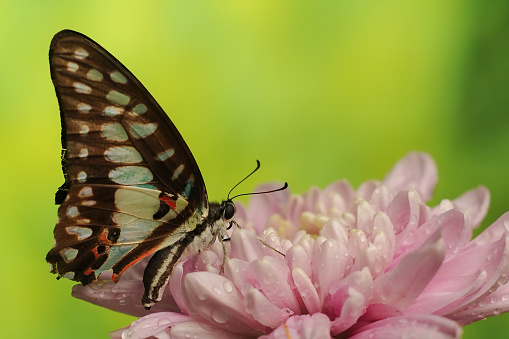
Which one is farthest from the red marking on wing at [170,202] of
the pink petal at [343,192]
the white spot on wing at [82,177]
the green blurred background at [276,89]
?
the green blurred background at [276,89]

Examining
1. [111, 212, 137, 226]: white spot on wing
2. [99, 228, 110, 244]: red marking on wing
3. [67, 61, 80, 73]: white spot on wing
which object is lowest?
[99, 228, 110, 244]: red marking on wing

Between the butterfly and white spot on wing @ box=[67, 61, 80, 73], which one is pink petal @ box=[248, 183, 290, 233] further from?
white spot on wing @ box=[67, 61, 80, 73]

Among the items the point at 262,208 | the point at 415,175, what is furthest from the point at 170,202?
the point at 415,175

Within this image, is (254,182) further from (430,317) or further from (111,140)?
(430,317)

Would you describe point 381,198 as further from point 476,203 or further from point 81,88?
point 81,88

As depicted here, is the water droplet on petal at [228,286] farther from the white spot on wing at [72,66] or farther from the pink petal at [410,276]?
the white spot on wing at [72,66]

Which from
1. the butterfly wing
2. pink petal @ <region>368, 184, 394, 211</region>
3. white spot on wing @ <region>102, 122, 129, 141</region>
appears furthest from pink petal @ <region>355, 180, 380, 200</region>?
white spot on wing @ <region>102, 122, 129, 141</region>

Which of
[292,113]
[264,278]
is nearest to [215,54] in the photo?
[292,113]
